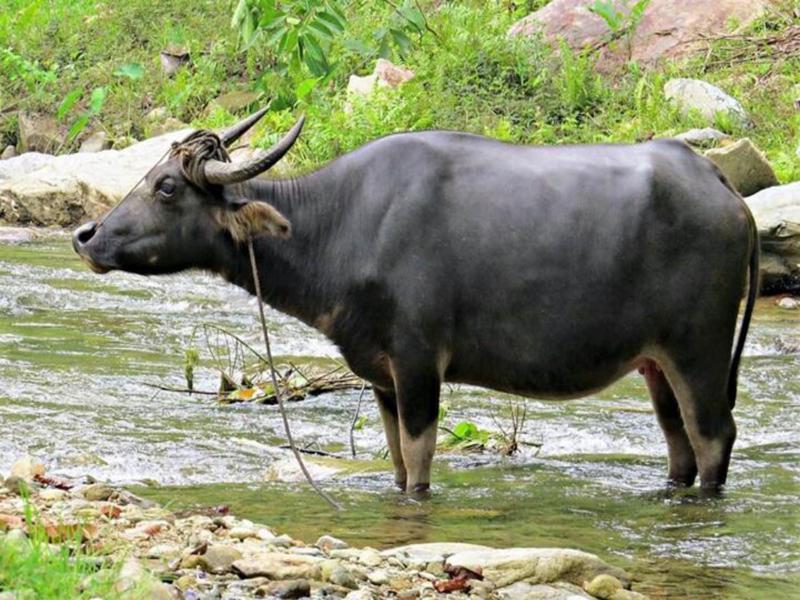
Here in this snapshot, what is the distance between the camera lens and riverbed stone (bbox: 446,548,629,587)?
17.4ft

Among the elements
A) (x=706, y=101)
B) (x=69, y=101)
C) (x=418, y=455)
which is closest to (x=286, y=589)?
(x=69, y=101)

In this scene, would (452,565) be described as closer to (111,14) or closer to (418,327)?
(418,327)

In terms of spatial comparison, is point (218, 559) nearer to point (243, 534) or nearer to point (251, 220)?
point (243, 534)

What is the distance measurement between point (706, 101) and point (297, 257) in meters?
10.5

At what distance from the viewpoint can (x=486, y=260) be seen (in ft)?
23.2

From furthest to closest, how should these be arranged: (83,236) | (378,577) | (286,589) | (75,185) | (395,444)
Answer: 1. (75,185)
2. (395,444)
3. (83,236)
4. (378,577)
5. (286,589)

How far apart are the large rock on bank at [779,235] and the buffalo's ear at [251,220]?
7162 millimetres

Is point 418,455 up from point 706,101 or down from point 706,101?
down

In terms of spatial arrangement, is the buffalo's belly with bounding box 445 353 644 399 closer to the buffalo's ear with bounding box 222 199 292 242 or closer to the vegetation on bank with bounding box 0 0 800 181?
the buffalo's ear with bounding box 222 199 292 242

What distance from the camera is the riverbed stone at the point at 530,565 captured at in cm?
529

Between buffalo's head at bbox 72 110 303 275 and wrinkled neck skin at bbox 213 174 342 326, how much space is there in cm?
15

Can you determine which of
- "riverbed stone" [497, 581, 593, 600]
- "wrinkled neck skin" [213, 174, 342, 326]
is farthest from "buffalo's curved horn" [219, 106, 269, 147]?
"riverbed stone" [497, 581, 593, 600]

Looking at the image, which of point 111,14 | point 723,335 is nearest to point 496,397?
point 723,335

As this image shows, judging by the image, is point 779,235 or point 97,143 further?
point 97,143
